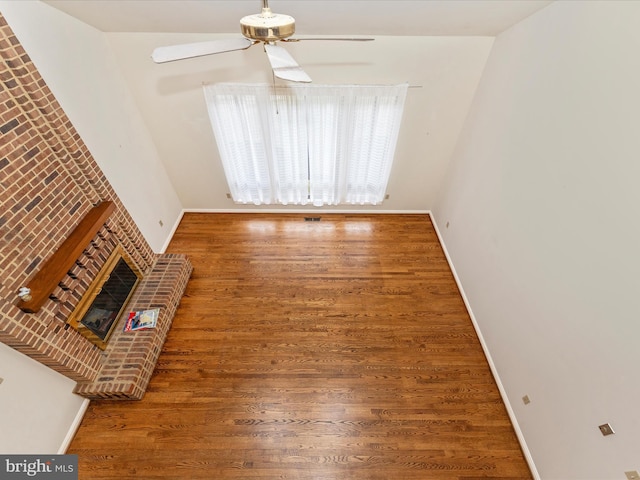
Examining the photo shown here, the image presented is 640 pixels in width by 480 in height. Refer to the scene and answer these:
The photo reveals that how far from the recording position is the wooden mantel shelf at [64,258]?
209cm

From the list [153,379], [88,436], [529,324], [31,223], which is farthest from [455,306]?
Result: [31,223]

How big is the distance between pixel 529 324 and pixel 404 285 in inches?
57.2

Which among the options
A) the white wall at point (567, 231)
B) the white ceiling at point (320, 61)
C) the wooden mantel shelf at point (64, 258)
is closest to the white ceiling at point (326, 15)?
the white ceiling at point (320, 61)

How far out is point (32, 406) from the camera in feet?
7.39

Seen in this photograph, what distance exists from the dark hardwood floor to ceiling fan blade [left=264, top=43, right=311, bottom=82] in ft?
8.23

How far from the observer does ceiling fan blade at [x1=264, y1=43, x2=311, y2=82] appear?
1616 mm

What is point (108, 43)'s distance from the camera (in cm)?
312

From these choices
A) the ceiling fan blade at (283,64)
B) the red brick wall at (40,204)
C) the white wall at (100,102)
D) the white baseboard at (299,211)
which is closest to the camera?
the ceiling fan blade at (283,64)

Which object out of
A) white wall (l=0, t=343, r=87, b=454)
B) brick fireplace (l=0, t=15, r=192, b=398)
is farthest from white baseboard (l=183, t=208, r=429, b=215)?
white wall (l=0, t=343, r=87, b=454)

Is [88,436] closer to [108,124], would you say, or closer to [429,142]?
[108,124]

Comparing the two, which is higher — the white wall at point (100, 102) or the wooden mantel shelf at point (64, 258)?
the white wall at point (100, 102)

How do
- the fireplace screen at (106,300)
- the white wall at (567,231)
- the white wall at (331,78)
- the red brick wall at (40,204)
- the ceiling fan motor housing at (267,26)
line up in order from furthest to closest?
the white wall at (331,78) → the fireplace screen at (106,300) → the red brick wall at (40,204) → the white wall at (567,231) → the ceiling fan motor housing at (267,26)

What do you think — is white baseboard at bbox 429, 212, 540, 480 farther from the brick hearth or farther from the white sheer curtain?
the brick hearth

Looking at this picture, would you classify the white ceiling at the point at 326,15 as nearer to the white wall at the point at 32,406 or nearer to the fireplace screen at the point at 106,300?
the fireplace screen at the point at 106,300
